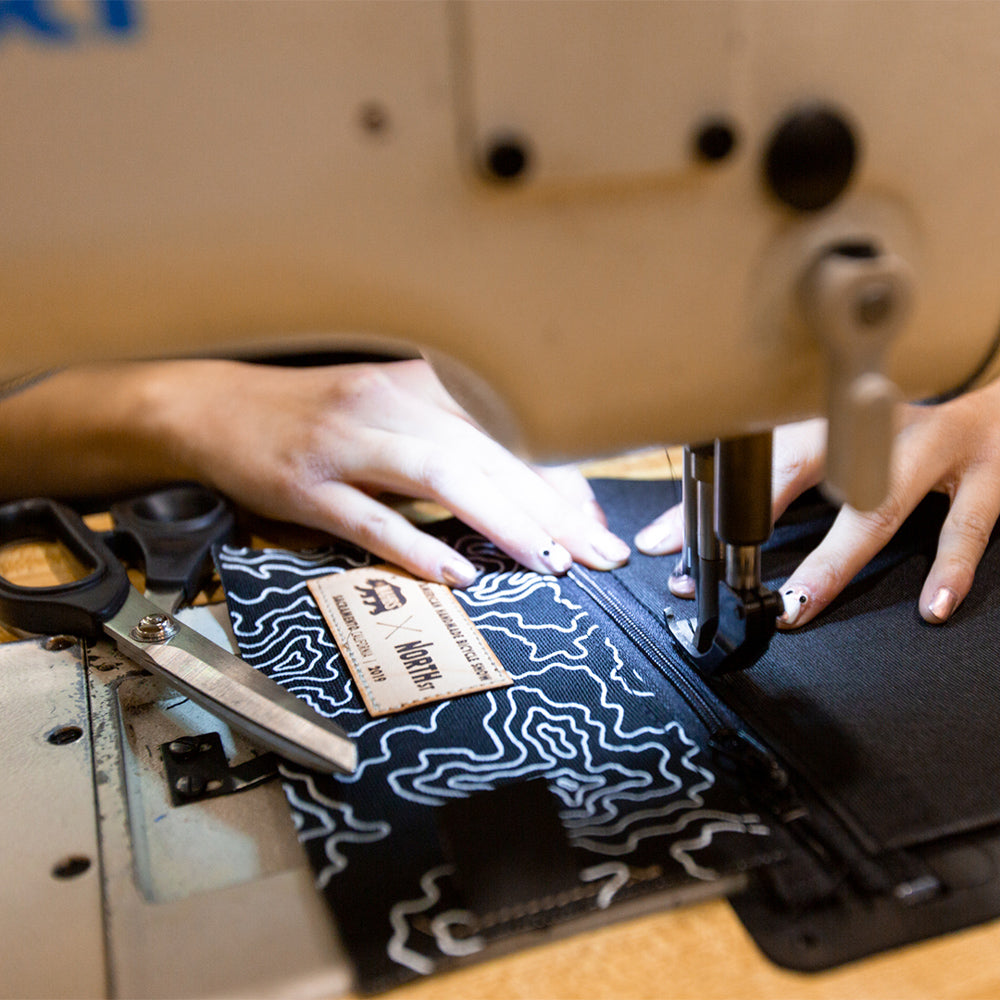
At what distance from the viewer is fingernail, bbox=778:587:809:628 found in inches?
24.3

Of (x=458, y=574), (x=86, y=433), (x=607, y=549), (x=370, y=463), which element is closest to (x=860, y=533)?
(x=607, y=549)

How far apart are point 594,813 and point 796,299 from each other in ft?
0.83

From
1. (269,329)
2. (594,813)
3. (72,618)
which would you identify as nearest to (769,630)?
(594,813)

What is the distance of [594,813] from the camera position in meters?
0.47

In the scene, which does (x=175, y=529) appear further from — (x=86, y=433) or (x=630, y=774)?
(x=630, y=774)

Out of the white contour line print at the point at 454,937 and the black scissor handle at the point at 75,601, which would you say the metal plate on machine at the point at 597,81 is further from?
the black scissor handle at the point at 75,601

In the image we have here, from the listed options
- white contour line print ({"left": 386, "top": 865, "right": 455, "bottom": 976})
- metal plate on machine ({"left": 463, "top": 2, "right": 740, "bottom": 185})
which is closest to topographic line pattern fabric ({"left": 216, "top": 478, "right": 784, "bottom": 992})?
white contour line print ({"left": 386, "top": 865, "right": 455, "bottom": 976})

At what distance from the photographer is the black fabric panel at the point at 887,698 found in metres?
0.47

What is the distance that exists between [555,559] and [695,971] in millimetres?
341

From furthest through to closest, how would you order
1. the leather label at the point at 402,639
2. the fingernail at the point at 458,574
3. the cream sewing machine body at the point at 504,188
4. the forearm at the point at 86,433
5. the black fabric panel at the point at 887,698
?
1. the forearm at the point at 86,433
2. the fingernail at the point at 458,574
3. the leather label at the point at 402,639
4. the black fabric panel at the point at 887,698
5. the cream sewing machine body at the point at 504,188

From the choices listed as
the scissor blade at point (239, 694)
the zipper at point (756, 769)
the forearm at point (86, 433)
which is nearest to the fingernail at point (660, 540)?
the zipper at point (756, 769)

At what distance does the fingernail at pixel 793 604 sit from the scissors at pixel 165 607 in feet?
0.93

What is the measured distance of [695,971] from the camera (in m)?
0.41

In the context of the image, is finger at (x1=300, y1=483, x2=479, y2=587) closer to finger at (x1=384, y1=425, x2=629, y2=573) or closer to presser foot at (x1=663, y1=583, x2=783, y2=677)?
finger at (x1=384, y1=425, x2=629, y2=573)
